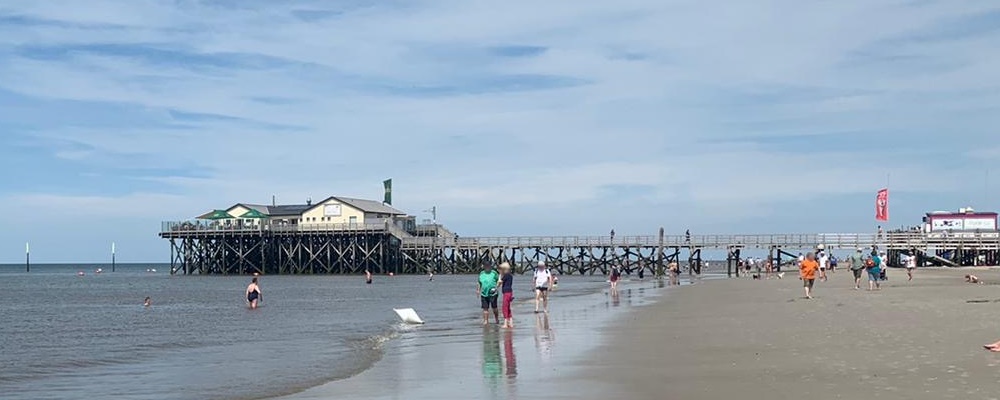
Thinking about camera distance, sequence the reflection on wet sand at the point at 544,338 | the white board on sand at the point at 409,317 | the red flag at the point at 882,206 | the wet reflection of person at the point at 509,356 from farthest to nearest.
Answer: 1. the red flag at the point at 882,206
2. the white board on sand at the point at 409,317
3. the reflection on wet sand at the point at 544,338
4. the wet reflection of person at the point at 509,356

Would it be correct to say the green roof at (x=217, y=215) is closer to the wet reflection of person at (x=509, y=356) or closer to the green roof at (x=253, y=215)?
the green roof at (x=253, y=215)

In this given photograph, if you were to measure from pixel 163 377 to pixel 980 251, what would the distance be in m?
70.5

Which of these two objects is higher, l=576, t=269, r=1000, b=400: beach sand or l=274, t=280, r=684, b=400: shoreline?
l=576, t=269, r=1000, b=400: beach sand

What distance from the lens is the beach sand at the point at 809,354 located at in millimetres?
11234

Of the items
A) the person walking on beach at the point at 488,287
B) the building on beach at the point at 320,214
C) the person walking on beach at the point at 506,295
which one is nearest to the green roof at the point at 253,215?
the building on beach at the point at 320,214

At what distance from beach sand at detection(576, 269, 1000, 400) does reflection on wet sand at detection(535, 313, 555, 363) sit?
2.63 feet

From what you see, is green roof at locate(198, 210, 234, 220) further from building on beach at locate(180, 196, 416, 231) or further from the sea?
the sea

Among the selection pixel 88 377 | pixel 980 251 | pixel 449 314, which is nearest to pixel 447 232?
pixel 980 251

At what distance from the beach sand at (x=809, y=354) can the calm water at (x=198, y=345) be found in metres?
4.57

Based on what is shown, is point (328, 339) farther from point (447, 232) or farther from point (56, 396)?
point (447, 232)

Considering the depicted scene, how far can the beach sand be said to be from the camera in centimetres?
1123

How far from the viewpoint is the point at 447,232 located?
9462cm

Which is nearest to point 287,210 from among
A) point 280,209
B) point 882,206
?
point 280,209

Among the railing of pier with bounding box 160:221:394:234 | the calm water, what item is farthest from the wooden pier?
the calm water
